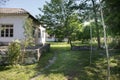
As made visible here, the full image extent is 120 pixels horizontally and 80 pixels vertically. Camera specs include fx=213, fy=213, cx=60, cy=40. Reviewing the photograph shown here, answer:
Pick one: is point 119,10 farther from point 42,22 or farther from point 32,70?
point 42,22

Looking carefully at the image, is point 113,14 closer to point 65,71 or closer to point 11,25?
point 65,71

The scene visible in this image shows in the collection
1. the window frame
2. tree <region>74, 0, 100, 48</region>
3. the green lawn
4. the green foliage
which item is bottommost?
the green lawn

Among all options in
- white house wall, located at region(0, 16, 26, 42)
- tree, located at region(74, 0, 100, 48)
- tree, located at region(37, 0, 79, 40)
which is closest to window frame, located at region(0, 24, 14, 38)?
white house wall, located at region(0, 16, 26, 42)

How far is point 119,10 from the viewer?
14281mm

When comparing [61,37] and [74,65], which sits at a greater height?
[61,37]

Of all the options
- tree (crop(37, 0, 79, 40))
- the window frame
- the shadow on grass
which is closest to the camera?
the shadow on grass

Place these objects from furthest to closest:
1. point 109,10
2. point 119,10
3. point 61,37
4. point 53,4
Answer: point 61,37 → point 53,4 → point 109,10 → point 119,10

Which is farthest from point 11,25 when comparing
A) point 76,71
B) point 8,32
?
point 76,71

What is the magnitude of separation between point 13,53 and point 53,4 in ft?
75.9

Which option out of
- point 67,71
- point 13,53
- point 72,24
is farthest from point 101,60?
point 72,24

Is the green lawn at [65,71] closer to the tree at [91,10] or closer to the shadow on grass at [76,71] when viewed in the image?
the shadow on grass at [76,71]

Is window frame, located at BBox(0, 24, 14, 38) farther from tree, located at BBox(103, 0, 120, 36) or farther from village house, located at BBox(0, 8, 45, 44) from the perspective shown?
tree, located at BBox(103, 0, 120, 36)

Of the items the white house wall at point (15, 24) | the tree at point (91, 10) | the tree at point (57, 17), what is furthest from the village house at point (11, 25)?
the tree at point (57, 17)

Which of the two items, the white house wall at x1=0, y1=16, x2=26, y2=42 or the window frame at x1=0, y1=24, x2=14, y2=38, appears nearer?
the white house wall at x1=0, y1=16, x2=26, y2=42
